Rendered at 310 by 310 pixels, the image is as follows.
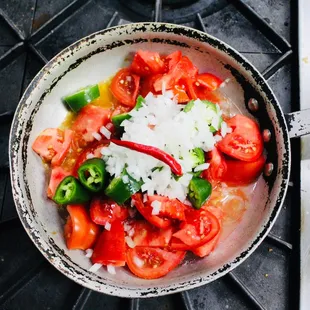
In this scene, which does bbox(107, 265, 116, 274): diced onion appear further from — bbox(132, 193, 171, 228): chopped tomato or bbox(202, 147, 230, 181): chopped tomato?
bbox(202, 147, 230, 181): chopped tomato

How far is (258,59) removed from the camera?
1.92m

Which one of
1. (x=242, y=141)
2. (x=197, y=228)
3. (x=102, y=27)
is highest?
(x=102, y=27)

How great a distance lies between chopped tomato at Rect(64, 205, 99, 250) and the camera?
5.30ft

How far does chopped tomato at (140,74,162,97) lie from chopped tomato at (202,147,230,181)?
0.29 metres

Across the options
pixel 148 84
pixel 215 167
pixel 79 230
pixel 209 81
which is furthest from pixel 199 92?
pixel 79 230

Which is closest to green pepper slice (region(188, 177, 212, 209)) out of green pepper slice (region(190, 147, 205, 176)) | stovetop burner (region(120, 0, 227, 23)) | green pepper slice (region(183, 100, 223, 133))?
green pepper slice (region(190, 147, 205, 176))

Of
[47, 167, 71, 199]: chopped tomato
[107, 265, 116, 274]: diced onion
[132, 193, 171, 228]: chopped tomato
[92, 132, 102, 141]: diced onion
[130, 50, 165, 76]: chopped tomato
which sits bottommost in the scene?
[107, 265, 116, 274]: diced onion

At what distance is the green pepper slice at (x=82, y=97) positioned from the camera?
172 cm

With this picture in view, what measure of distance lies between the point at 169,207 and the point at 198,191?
0.33 feet

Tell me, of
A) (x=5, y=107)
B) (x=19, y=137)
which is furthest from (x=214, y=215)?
(x=5, y=107)

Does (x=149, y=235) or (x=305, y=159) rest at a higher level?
(x=305, y=159)

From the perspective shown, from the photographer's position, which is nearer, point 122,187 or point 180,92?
point 122,187

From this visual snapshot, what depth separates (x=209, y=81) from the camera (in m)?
1.77

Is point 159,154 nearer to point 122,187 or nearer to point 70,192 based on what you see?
point 122,187
